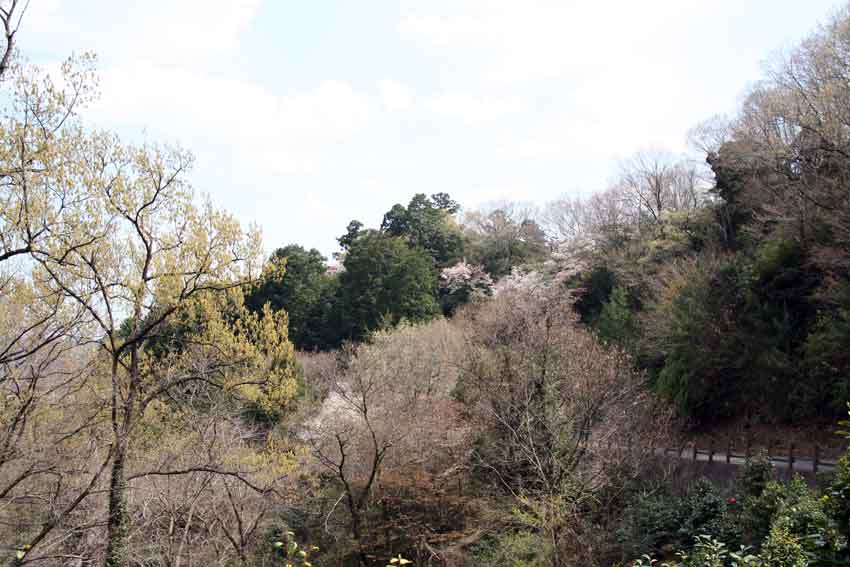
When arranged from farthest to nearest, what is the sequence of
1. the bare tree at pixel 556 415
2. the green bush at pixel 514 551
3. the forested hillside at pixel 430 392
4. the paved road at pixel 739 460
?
the paved road at pixel 739 460 < the bare tree at pixel 556 415 < the green bush at pixel 514 551 < the forested hillside at pixel 430 392

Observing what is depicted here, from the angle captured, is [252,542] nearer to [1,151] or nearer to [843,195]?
[1,151]

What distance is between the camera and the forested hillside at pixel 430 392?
9.97m

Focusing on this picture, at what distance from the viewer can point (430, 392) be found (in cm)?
2327

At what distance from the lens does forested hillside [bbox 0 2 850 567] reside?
32.7 ft

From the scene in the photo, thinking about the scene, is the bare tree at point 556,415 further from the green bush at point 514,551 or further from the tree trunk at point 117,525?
the tree trunk at point 117,525

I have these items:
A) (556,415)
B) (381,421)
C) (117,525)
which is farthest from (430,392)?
(117,525)

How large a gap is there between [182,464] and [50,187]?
8.37m

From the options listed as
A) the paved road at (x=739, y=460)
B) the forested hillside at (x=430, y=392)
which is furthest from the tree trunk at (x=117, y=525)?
the paved road at (x=739, y=460)

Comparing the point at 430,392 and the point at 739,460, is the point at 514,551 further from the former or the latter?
the point at 430,392

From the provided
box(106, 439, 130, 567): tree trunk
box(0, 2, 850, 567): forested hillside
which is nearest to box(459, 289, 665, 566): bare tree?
box(0, 2, 850, 567): forested hillside

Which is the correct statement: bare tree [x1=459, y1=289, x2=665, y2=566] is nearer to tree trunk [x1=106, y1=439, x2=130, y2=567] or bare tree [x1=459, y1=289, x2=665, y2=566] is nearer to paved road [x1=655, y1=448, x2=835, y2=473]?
paved road [x1=655, y1=448, x2=835, y2=473]

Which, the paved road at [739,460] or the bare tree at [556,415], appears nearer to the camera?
the bare tree at [556,415]

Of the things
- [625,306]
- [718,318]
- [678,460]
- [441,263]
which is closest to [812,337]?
[718,318]

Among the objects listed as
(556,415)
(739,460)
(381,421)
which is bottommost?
(739,460)
